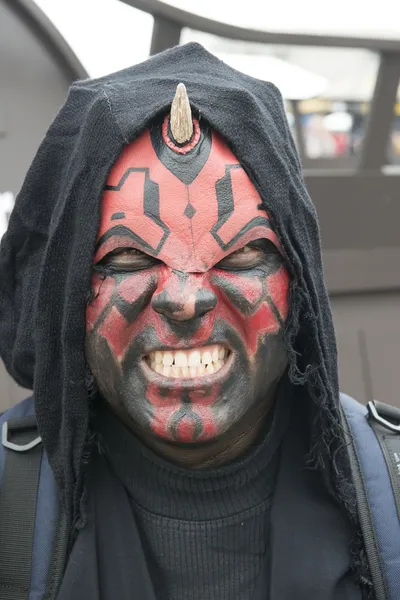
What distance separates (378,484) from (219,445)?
1.21 feet

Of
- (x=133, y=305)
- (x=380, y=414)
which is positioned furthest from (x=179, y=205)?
(x=380, y=414)

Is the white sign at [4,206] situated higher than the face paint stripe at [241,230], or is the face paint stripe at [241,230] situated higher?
the white sign at [4,206]

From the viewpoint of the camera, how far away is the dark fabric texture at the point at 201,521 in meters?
1.80

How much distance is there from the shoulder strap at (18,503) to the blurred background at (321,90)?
158 centimetres

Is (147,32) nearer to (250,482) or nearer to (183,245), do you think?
(183,245)

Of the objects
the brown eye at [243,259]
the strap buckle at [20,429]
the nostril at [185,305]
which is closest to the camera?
the nostril at [185,305]

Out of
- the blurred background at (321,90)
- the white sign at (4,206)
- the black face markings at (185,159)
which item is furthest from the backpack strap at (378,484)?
the blurred background at (321,90)

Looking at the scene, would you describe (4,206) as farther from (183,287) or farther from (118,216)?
(183,287)

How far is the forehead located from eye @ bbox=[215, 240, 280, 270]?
0.03 metres

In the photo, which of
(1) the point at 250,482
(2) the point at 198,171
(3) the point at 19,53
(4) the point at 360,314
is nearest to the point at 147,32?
(3) the point at 19,53

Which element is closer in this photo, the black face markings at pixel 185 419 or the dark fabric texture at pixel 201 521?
the black face markings at pixel 185 419

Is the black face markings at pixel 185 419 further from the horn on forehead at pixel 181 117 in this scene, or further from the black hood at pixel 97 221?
the horn on forehead at pixel 181 117

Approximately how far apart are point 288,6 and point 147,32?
83cm

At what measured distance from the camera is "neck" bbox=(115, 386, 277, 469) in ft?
5.86
